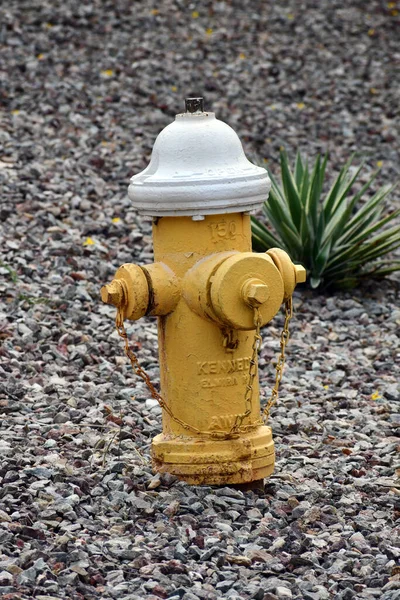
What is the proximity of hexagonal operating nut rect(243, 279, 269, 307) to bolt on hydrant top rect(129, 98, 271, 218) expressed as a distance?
30 cm

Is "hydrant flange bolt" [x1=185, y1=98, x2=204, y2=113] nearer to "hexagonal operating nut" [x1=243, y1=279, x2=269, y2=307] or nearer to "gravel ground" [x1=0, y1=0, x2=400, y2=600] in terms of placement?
"hexagonal operating nut" [x1=243, y1=279, x2=269, y2=307]

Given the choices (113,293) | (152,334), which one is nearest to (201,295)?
(113,293)

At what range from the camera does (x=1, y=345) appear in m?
5.42

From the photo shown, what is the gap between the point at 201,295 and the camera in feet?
12.4

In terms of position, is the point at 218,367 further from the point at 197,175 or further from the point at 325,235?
the point at 325,235

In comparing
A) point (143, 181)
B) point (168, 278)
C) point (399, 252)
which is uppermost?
point (143, 181)

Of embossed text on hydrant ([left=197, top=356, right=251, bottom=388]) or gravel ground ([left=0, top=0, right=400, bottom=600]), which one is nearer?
gravel ground ([left=0, top=0, right=400, bottom=600])

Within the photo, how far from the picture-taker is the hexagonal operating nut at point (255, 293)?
3.69 m

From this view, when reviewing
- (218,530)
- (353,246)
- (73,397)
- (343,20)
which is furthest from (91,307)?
(343,20)

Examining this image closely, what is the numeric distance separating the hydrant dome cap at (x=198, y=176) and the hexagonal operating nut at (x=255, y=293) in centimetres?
30

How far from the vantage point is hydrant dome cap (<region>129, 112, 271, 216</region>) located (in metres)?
3.79

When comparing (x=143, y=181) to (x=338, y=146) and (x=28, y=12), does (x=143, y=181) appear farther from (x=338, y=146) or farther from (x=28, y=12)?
(x=28, y=12)

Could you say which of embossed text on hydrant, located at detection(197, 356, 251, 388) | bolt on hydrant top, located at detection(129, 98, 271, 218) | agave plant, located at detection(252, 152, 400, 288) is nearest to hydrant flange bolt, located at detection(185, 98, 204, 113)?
bolt on hydrant top, located at detection(129, 98, 271, 218)

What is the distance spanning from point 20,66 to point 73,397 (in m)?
5.53
